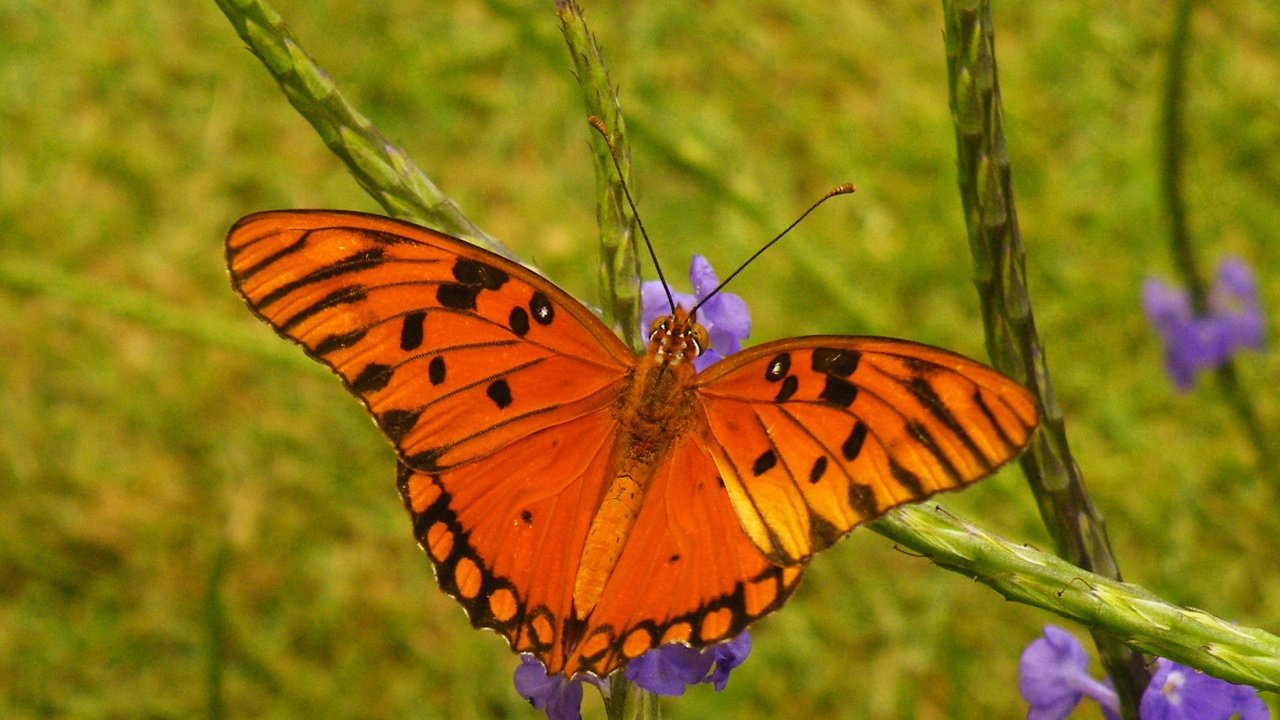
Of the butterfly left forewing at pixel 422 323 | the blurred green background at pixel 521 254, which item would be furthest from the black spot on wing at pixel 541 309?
A: the blurred green background at pixel 521 254

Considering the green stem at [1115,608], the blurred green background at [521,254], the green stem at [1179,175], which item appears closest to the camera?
→ the green stem at [1115,608]

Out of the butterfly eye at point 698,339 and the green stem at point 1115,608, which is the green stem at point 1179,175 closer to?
the butterfly eye at point 698,339

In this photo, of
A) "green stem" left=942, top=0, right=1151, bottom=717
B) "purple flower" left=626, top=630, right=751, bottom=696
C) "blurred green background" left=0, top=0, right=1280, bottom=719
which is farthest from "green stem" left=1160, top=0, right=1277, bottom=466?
"purple flower" left=626, top=630, right=751, bottom=696

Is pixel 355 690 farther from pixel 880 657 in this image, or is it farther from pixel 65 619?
pixel 880 657

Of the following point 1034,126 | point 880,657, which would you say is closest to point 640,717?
point 880,657

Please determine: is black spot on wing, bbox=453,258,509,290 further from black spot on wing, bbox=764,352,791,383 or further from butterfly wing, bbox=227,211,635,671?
black spot on wing, bbox=764,352,791,383
